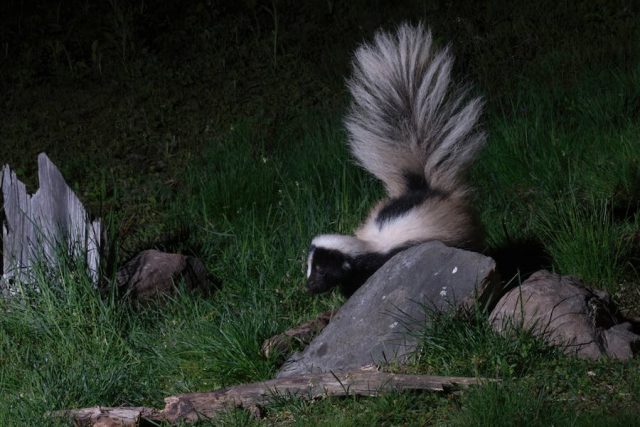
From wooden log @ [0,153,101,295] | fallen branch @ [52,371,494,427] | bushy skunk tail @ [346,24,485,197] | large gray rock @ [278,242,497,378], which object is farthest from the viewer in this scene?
wooden log @ [0,153,101,295]

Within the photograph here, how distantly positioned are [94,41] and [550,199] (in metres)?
4.75

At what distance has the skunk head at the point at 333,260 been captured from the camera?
4988mm

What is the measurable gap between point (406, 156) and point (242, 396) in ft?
5.56

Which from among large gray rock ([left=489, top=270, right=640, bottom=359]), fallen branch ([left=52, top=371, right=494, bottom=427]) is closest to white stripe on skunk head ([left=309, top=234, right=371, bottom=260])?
large gray rock ([left=489, top=270, right=640, bottom=359])

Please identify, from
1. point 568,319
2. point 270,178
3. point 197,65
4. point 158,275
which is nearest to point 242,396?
point 568,319

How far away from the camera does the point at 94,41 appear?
28.9ft

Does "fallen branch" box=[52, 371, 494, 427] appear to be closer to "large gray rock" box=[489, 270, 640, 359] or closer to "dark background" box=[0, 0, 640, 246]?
"large gray rock" box=[489, 270, 640, 359]

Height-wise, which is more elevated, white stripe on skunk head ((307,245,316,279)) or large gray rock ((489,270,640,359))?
white stripe on skunk head ((307,245,316,279))

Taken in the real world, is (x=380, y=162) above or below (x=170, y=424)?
above

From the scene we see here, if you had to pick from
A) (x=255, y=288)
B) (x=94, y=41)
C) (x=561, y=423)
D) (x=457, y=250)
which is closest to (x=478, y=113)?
(x=457, y=250)

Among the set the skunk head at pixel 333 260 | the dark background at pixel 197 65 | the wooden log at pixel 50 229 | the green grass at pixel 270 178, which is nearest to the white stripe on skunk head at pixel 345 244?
the skunk head at pixel 333 260

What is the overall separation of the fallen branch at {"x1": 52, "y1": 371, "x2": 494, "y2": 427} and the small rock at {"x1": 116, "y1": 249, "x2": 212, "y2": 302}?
138cm

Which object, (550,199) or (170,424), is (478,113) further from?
(170,424)

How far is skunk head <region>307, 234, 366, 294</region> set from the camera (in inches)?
196
